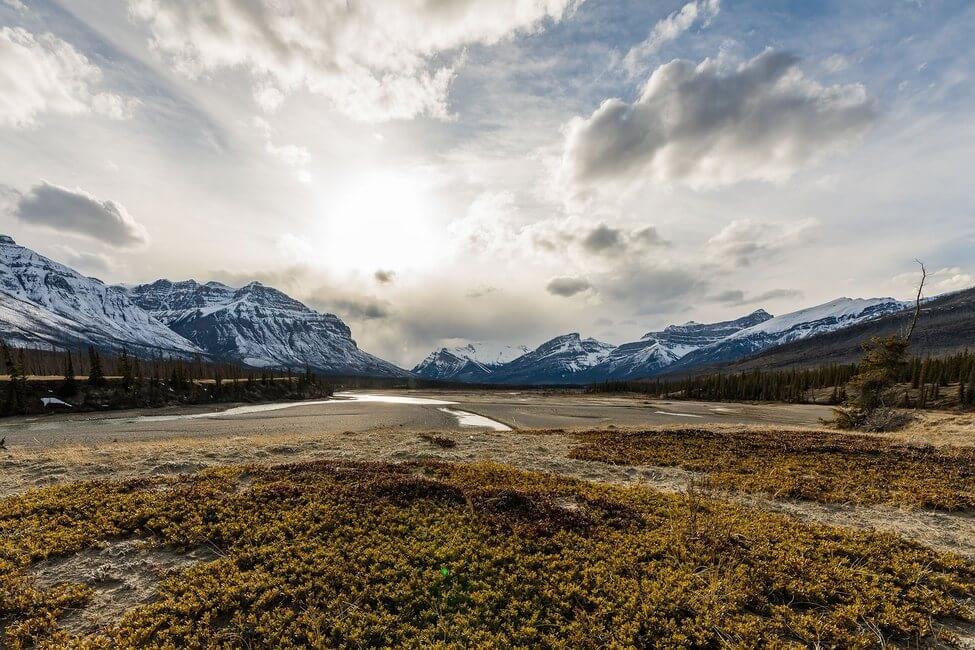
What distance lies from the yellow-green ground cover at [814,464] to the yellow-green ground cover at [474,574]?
5658 millimetres

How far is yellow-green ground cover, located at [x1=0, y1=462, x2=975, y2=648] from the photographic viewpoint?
755 cm

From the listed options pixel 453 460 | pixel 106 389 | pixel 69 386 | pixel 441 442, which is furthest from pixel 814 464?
pixel 106 389

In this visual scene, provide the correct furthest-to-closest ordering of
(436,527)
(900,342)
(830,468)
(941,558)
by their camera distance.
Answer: (900,342) → (830,468) → (436,527) → (941,558)

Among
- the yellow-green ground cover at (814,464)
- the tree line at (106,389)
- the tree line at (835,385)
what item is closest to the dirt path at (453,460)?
the yellow-green ground cover at (814,464)

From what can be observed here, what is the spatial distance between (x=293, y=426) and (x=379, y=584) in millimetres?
46250

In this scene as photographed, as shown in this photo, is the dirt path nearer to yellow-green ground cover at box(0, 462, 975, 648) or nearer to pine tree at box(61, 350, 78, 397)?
yellow-green ground cover at box(0, 462, 975, 648)

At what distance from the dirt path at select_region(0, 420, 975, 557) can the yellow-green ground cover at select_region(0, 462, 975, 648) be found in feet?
8.03

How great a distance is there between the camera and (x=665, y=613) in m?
8.15

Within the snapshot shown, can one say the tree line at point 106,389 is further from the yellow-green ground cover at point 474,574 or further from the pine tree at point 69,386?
the yellow-green ground cover at point 474,574

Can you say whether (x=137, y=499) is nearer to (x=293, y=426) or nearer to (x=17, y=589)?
(x=17, y=589)

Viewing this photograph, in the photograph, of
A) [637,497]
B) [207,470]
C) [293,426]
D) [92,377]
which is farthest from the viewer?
[92,377]

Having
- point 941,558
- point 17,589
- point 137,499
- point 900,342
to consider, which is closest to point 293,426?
point 137,499

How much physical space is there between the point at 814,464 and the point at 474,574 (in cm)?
2268

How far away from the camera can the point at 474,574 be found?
9.41 metres
